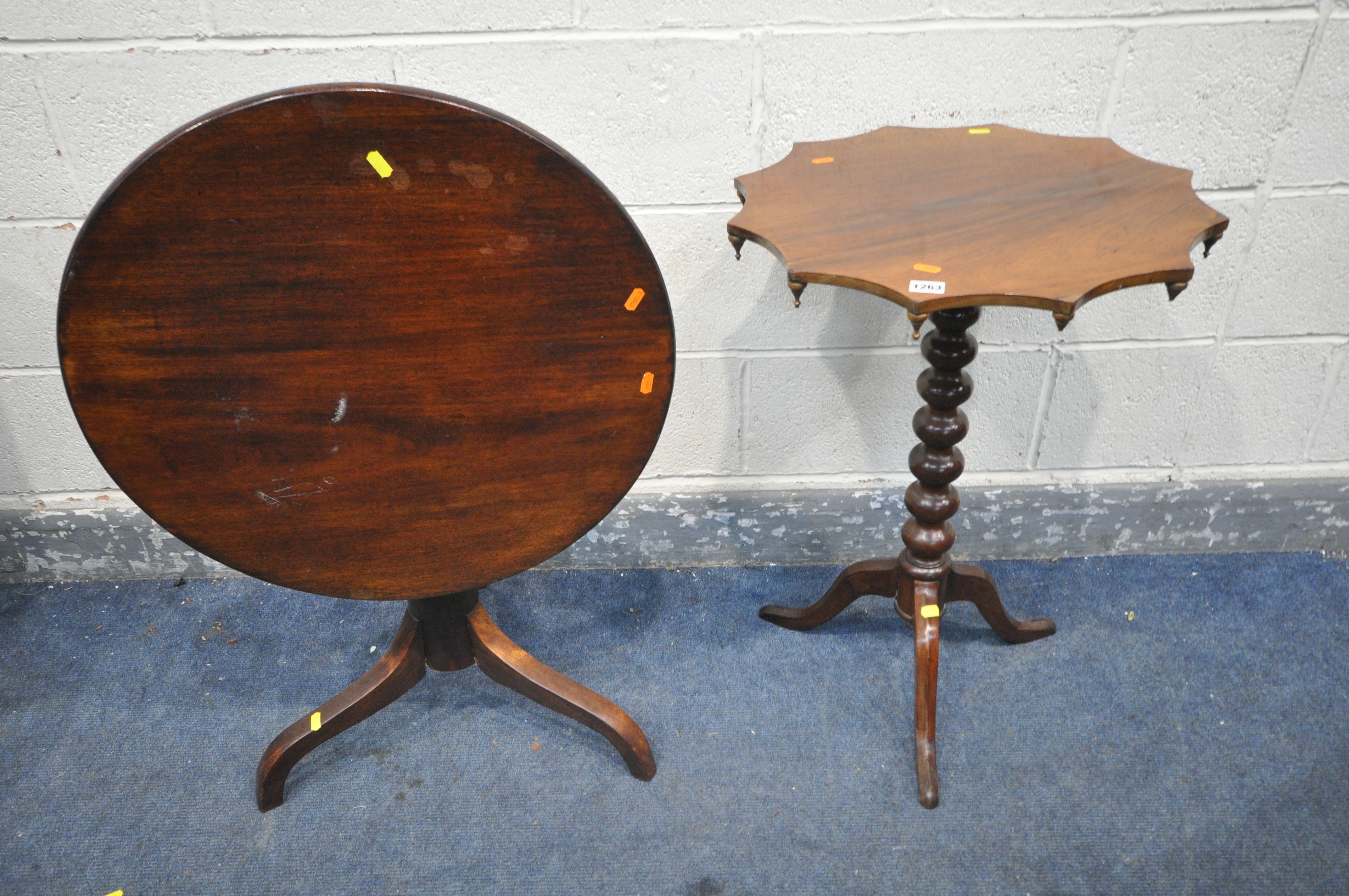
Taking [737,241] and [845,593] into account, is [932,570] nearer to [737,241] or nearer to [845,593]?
[845,593]

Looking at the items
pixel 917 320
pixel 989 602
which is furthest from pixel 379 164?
pixel 989 602

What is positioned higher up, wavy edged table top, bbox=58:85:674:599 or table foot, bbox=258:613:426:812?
wavy edged table top, bbox=58:85:674:599

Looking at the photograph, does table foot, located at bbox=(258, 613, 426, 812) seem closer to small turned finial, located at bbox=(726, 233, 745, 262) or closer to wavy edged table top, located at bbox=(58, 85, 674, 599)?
wavy edged table top, located at bbox=(58, 85, 674, 599)

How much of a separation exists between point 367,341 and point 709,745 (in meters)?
0.93

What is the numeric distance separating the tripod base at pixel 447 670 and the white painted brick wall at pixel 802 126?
Result: 0.56 metres

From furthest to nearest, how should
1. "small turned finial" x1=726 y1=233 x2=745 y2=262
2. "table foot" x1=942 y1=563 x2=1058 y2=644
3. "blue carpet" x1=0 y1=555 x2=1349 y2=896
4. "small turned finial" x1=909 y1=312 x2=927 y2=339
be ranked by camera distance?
"table foot" x1=942 y1=563 x2=1058 y2=644 < "blue carpet" x1=0 y1=555 x2=1349 y2=896 < "small turned finial" x1=726 y1=233 x2=745 y2=262 < "small turned finial" x1=909 y1=312 x2=927 y2=339

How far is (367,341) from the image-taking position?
1.28m

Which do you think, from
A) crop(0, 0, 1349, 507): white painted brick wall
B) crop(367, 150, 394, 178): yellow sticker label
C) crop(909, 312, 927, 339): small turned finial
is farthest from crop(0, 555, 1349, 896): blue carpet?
crop(367, 150, 394, 178): yellow sticker label

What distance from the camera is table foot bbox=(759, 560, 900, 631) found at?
1.86 metres

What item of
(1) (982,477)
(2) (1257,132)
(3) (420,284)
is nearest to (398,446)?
(3) (420,284)

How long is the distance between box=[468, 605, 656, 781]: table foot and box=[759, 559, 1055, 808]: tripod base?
44 centimetres

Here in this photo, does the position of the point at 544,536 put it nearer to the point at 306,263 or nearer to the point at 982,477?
the point at 306,263

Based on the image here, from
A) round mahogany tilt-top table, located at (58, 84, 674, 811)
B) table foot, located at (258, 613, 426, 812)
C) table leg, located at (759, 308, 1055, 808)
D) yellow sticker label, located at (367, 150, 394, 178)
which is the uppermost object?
yellow sticker label, located at (367, 150, 394, 178)

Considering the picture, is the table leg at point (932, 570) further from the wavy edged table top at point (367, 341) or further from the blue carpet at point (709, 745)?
the wavy edged table top at point (367, 341)
